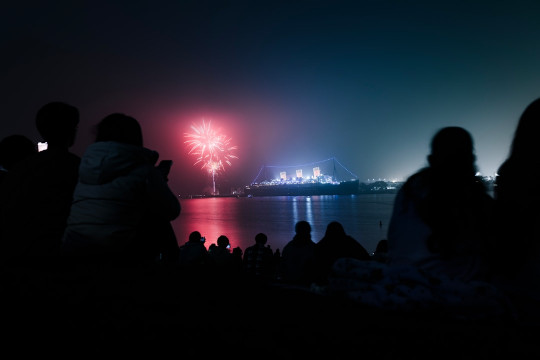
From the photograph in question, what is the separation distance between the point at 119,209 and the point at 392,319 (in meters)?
1.45

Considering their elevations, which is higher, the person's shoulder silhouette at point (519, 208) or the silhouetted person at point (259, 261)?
the person's shoulder silhouette at point (519, 208)

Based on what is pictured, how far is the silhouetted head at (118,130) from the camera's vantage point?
1.81 metres

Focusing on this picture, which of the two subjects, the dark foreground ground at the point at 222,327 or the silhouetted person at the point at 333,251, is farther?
the silhouetted person at the point at 333,251

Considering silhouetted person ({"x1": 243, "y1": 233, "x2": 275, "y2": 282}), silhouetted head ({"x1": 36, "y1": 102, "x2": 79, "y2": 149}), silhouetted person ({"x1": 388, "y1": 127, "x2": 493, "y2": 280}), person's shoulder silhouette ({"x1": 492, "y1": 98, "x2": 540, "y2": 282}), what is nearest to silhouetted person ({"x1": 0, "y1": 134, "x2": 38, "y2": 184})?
silhouetted head ({"x1": 36, "y1": 102, "x2": 79, "y2": 149})

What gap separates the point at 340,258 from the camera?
5.31ft

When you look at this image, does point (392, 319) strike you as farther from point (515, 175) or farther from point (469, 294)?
point (515, 175)

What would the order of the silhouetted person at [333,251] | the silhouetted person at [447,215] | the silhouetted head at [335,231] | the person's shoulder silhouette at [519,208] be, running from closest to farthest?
the person's shoulder silhouette at [519,208] → the silhouetted person at [447,215] → the silhouetted person at [333,251] → the silhouetted head at [335,231]

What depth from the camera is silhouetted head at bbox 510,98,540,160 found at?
1.30 meters

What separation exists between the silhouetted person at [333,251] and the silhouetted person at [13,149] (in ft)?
8.80

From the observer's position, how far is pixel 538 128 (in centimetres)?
131

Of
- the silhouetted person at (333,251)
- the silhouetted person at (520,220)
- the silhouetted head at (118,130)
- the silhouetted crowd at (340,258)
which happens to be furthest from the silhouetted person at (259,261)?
the silhouetted person at (520,220)

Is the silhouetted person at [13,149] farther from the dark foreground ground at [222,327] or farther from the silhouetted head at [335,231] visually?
the silhouetted head at [335,231]

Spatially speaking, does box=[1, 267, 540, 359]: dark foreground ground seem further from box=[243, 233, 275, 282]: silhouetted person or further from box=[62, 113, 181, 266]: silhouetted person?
box=[243, 233, 275, 282]: silhouetted person

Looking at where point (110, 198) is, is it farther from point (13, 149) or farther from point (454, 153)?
point (454, 153)
